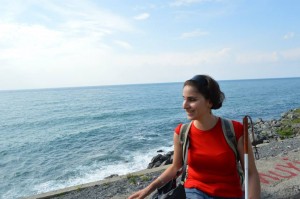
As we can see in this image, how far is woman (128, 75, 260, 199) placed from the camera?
2.86 metres

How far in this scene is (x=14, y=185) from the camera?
19.4 meters

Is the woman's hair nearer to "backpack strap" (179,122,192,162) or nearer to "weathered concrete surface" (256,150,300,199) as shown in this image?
"backpack strap" (179,122,192,162)

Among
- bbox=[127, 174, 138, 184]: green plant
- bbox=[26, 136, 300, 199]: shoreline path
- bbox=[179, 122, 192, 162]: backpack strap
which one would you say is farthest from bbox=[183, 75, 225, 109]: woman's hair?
bbox=[127, 174, 138, 184]: green plant

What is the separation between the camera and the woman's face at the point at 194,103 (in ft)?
9.64

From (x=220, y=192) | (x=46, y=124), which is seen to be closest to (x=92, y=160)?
(x=220, y=192)

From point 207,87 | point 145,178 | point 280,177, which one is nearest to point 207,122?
point 207,87

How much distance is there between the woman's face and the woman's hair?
4cm

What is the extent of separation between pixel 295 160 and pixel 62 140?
29.7 m

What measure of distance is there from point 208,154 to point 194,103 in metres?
0.54

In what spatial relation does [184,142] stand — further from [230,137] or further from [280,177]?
[280,177]

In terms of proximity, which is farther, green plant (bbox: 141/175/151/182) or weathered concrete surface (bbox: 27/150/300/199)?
green plant (bbox: 141/175/151/182)

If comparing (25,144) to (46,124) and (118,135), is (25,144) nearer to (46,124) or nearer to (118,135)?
(118,135)

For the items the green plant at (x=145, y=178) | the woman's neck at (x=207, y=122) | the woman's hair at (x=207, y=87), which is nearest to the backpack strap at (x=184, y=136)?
the woman's neck at (x=207, y=122)

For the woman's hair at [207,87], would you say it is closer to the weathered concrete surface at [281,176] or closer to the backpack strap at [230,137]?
the backpack strap at [230,137]
